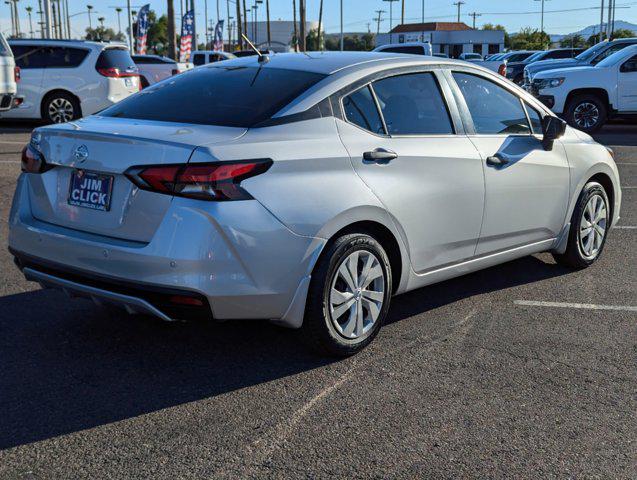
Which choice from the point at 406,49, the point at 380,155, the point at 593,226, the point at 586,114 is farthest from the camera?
the point at 406,49

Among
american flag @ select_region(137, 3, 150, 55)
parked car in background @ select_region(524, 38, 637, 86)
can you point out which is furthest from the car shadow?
american flag @ select_region(137, 3, 150, 55)

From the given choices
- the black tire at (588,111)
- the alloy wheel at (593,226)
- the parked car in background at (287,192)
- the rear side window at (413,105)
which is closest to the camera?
the parked car in background at (287,192)

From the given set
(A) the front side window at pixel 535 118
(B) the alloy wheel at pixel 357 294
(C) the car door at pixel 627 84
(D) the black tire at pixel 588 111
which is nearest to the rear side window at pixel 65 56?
(D) the black tire at pixel 588 111

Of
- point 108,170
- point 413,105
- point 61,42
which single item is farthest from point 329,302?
point 61,42

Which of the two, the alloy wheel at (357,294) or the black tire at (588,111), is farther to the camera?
the black tire at (588,111)

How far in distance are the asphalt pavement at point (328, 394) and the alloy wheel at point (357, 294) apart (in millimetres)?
196

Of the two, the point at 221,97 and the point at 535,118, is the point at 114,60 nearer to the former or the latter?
the point at 535,118

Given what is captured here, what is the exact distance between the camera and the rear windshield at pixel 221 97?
4.56m

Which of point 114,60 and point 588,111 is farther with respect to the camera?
point 588,111

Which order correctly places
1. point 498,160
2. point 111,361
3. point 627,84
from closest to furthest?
point 111,361 → point 498,160 → point 627,84

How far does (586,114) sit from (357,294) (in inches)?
604

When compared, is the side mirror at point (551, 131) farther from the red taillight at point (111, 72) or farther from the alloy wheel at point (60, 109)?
the alloy wheel at point (60, 109)

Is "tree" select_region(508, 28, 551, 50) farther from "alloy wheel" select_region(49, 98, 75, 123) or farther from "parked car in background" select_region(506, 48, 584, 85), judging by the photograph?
"alloy wheel" select_region(49, 98, 75, 123)

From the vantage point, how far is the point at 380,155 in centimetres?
465
